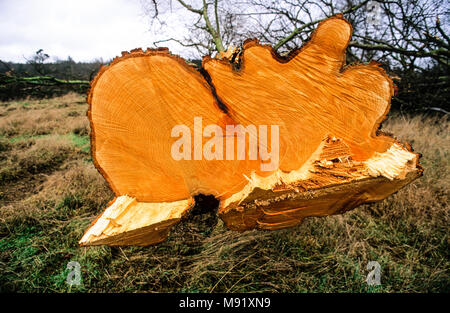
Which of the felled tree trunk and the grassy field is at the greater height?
the felled tree trunk

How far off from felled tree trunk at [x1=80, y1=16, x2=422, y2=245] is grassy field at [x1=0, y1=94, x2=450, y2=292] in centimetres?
65

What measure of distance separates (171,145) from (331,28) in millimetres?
885

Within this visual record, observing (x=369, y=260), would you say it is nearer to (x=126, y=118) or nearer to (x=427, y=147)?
(x=126, y=118)

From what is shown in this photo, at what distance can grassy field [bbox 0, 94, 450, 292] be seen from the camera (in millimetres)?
1542

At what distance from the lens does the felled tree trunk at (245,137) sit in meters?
1.00

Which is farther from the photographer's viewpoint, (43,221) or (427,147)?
(427,147)

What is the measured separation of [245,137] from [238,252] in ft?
Answer: 3.56

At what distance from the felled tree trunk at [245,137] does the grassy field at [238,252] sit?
0.65 metres

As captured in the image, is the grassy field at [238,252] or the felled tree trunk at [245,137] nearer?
the felled tree trunk at [245,137]

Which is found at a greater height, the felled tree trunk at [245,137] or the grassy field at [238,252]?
the felled tree trunk at [245,137]
